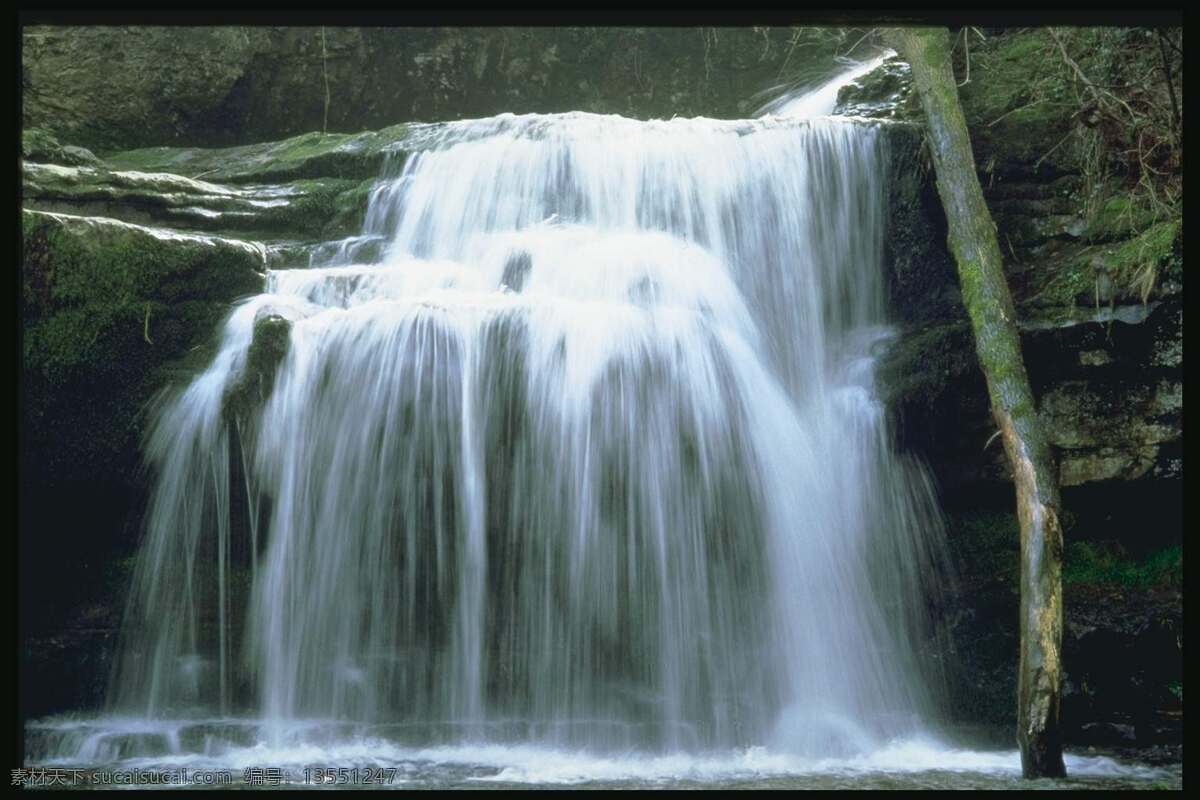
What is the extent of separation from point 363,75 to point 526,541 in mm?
7682

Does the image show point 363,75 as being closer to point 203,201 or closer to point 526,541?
point 203,201

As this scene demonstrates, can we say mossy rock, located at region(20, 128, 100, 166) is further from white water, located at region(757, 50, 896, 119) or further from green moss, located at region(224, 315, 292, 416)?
white water, located at region(757, 50, 896, 119)

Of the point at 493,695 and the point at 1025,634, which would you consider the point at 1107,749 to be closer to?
the point at 1025,634

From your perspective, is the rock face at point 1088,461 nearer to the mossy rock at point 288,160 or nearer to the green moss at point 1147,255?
the green moss at point 1147,255

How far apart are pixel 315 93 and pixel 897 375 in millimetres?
7698

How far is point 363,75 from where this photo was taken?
11.5 m

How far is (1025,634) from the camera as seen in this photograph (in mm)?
4859

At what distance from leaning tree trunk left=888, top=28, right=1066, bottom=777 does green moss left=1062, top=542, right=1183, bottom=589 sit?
537 millimetres

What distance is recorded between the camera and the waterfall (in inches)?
217

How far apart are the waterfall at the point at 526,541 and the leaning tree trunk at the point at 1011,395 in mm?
885

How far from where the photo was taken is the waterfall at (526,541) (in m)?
5.52

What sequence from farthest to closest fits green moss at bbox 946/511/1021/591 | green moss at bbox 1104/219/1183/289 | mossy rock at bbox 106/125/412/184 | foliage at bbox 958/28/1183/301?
mossy rock at bbox 106/125/412/184
green moss at bbox 946/511/1021/591
foliage at bbox 958/28/1183/301
green moss at bbox 1104/219/1183/289

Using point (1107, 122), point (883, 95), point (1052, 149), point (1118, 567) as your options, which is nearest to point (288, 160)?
point (883, 95)

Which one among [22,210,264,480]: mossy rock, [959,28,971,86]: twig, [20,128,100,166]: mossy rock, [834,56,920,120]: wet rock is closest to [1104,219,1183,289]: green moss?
[959,28,971,86]: twig
